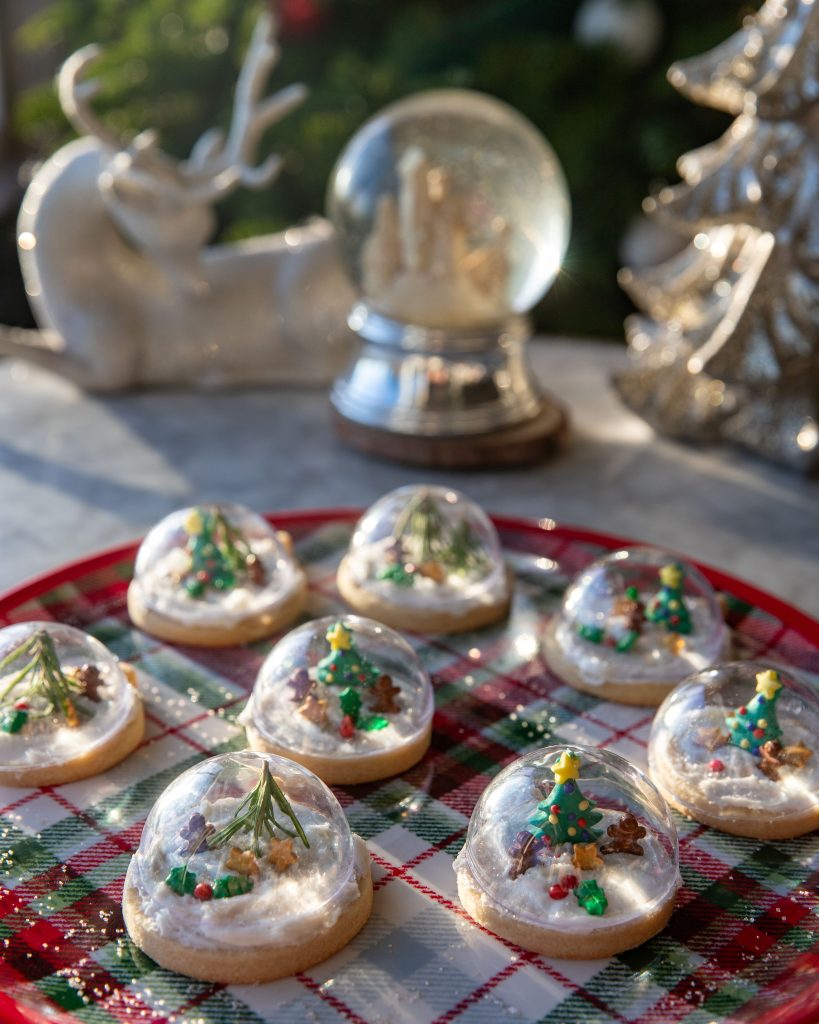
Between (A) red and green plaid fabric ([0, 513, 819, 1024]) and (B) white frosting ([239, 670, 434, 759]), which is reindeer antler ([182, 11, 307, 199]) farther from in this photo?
(B) white frosting ([239, 670, 434, 759])

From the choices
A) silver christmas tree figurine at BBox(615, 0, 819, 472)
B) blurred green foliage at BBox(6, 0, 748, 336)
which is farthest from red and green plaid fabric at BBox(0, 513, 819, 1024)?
blurred green foliage at BBox(6, 0, 748, 336)

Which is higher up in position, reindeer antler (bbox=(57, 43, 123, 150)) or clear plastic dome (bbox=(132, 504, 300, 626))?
reindeer antler (bbox=(57, 43, 123, 150))

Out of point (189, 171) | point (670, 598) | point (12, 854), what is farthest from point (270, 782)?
point (189, 171)

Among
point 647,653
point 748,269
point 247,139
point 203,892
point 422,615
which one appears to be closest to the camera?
point 203,892

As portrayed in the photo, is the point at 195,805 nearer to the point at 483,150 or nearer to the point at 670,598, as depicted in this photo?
the point at 670,598

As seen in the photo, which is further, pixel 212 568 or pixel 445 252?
pixel 445 252

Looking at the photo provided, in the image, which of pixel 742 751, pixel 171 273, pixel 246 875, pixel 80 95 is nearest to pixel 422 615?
pixel 742 751

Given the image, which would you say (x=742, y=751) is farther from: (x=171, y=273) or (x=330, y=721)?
(x=171, y=273)
